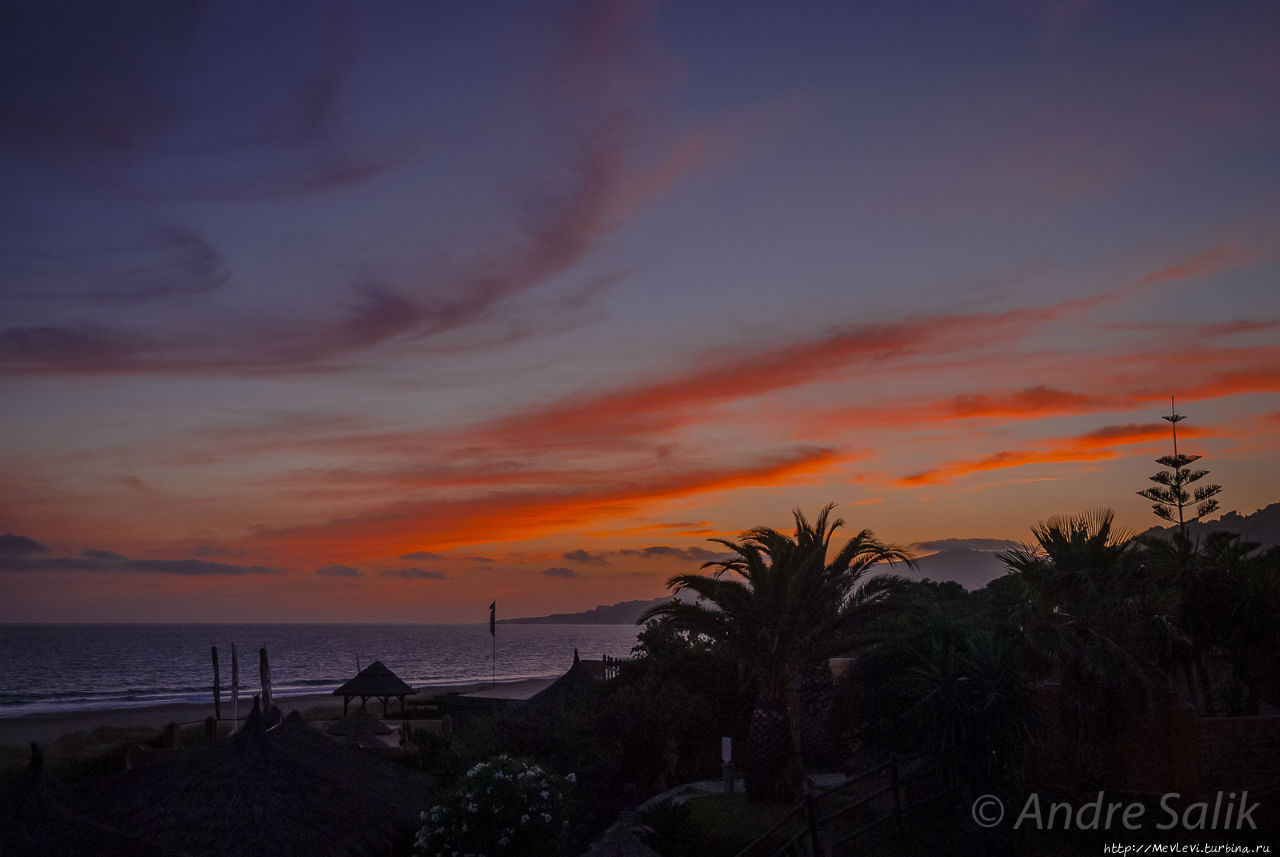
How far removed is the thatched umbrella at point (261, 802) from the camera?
50.0ft

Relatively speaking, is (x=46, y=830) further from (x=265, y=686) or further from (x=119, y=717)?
(x=119, y=717)

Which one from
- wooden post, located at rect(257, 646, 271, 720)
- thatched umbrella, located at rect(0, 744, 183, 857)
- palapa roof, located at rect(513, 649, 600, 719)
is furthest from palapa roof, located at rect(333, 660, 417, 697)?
thatched umbrella, located at rect(0, 744, 183, 857)

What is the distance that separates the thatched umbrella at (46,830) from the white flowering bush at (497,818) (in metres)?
5.14

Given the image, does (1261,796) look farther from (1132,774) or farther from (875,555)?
(875,555)

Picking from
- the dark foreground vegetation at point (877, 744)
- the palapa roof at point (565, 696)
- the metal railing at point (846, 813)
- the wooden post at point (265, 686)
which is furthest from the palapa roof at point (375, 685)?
the metal railing at point (846, 813)

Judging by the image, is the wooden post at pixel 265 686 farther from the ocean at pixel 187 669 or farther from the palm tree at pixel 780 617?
the ocean at pixel 187 669

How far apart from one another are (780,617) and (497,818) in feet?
26.3

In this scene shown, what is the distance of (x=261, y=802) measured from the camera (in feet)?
52.2

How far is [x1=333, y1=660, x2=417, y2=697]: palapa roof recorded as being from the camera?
3541 cm

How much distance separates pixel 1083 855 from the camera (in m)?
14.9

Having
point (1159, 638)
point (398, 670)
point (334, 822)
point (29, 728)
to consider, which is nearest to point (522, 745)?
point (334, 822)

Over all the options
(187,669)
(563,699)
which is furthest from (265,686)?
(187,669)

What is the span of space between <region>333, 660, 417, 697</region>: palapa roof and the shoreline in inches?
437

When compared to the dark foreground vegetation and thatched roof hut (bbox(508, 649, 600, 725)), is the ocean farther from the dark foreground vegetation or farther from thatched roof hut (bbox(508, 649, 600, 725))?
the dark foreground vegetation
